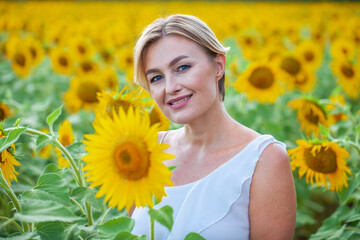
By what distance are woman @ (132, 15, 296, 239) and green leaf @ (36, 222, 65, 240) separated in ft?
1.14

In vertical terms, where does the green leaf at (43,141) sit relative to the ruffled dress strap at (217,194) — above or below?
above

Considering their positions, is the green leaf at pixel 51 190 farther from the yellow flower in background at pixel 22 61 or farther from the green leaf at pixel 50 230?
the yellow flower in background at pixel 22 61

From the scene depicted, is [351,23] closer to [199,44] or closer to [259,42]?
[259,42]

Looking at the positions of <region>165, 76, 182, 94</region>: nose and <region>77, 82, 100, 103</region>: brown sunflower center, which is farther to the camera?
<region>77, 82, 100, 103</region>: brown sunflower center

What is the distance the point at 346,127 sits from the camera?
8.10ft

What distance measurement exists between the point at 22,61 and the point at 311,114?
3003 mm

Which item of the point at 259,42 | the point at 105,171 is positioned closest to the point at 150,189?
the point at 105,171

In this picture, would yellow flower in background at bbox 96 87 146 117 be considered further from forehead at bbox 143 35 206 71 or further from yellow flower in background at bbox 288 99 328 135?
yellow flower in background at bbox 288 99 328 135

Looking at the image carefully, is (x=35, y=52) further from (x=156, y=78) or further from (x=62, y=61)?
(x=156, y=78)

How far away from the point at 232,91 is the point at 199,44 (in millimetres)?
2080

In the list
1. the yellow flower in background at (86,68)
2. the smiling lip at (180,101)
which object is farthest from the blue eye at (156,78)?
the yellow flower in background at (86,68)

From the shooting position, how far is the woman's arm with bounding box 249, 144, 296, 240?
134 centimetres

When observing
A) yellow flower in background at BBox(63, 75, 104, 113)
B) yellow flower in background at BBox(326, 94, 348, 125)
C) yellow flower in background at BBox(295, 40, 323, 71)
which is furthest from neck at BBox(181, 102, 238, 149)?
yellow flower in background at BBox(295, 40, 323, 71)

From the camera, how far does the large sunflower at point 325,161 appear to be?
1.67 metres
